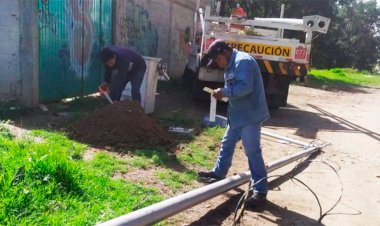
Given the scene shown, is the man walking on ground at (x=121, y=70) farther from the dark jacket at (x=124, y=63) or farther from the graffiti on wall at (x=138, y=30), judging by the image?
the graffiti on wall at (x=138, y=30)

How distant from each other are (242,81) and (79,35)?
5.90 metres

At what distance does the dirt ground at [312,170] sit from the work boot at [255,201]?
76 millimetres

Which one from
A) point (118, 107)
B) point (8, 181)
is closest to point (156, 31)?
point (118, 107)

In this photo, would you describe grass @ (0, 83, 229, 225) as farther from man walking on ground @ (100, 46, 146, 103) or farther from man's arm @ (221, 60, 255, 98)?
man walking on ground @ (100, 46, 146, 103)

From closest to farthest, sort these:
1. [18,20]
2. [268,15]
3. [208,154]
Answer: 1. [208,154]
2. [18,20]
3. [268,15]

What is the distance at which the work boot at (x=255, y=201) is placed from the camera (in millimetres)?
4730

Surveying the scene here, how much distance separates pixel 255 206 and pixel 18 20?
5346mm

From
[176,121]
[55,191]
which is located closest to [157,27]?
[176,121]

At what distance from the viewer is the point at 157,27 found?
1419 cm

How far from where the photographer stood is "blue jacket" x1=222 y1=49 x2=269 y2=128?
456 cm

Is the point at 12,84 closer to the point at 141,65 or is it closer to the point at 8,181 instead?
the point at 141,65

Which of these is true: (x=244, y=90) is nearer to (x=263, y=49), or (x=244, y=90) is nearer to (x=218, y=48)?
(x=218, y=48)

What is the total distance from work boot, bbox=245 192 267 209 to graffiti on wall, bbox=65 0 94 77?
589cm

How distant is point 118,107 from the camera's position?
6.96 m
